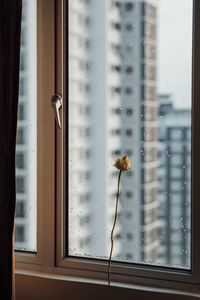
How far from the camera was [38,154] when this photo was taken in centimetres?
188

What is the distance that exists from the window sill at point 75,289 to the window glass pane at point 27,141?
0.19 m

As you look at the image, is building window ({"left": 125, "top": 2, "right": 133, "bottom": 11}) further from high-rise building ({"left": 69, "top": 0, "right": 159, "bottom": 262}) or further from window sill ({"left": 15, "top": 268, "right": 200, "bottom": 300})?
window sill ({"left": 15, "top": 268, "right": 200, "bottom": 300})

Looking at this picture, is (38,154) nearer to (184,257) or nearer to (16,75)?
(16,75)

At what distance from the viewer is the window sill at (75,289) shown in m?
1.58

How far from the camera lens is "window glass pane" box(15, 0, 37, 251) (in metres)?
1.94

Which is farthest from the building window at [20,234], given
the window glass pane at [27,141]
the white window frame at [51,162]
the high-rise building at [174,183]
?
the high-rise building at [174,183]

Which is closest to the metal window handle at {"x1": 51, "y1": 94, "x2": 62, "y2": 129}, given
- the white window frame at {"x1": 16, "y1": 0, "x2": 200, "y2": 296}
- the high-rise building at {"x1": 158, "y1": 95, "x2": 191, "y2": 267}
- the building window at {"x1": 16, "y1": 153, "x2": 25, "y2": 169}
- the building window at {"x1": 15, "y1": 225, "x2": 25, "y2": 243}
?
the white window frame at {"x1": 16, "y1": 0, "x2": 200, "y2": 296}

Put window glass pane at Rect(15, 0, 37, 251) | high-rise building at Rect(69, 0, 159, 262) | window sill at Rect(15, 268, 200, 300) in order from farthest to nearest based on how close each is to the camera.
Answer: window glass pane at Rect(15, 0, 37, 251) → high-rise building at Rect(69, 0, 159, 262) → window sill at Rect(15, 268, 200, 300)

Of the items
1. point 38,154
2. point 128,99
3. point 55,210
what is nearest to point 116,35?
point 128,99

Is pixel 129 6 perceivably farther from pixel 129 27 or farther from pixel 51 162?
pixel 51 162

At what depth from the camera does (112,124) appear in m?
1.78

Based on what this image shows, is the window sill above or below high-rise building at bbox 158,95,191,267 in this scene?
below

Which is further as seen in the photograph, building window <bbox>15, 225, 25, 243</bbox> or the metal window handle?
building window <bbox>15, 225, 25, 243</bbox>

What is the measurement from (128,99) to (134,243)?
0.60 m
